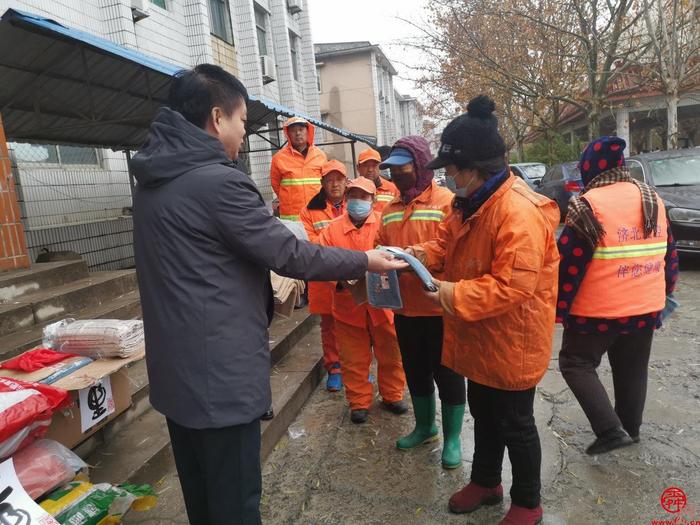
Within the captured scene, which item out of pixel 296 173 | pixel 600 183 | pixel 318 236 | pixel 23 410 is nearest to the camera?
pixel 23 410

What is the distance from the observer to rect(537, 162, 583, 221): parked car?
10.7 metres

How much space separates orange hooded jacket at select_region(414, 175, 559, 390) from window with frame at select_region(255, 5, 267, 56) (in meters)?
14.5

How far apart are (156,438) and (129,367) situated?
0.81m

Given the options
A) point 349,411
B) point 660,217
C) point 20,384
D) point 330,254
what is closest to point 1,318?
point 20,384

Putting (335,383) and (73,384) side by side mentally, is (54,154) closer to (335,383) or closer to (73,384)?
(335,383)

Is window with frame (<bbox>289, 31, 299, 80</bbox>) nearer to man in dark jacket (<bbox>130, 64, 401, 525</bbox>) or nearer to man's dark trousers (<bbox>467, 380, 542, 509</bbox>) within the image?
man's dark trousers (<bbox>467, 380, 542, 509</bbox>)

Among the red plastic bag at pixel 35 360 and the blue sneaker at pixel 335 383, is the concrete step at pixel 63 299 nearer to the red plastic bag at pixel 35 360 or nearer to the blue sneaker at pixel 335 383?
the red plastic bag at pixel 35 360

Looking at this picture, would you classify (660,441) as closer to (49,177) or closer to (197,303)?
(197,303)

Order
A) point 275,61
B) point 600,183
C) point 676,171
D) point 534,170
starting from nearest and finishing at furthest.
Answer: point 600,183 → point 676,171 → point 275,61 → point 534,170

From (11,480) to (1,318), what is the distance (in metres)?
1.95

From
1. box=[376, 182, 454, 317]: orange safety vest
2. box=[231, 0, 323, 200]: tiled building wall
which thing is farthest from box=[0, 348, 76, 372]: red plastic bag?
box=[231, 0, 323, 200]: tiled building wall

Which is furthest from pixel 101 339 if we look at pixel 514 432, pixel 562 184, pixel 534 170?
pixel 534 170

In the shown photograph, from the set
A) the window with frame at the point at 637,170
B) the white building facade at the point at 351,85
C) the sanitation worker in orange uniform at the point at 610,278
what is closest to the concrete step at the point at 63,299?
the sanitation worker in orange uniform at the point at 610,278

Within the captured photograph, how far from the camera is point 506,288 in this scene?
1.98m
